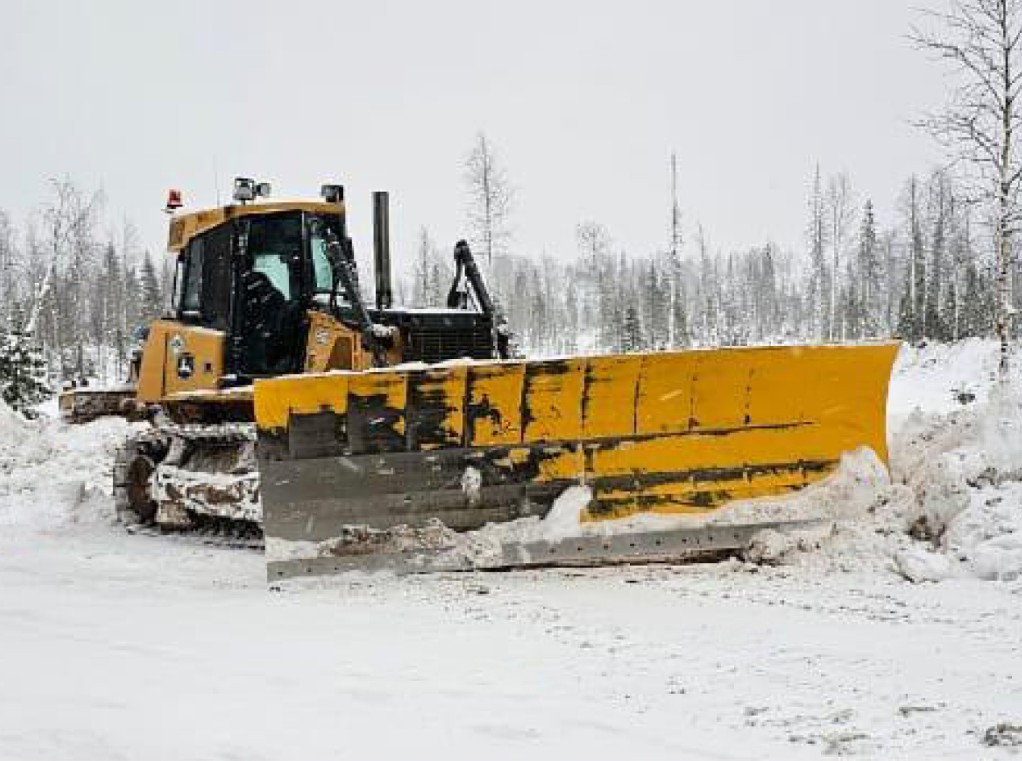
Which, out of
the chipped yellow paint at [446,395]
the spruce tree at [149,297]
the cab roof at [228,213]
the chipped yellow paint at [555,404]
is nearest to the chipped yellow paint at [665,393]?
the chipped yellow paint at [555,404]

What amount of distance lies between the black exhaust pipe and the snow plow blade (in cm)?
217

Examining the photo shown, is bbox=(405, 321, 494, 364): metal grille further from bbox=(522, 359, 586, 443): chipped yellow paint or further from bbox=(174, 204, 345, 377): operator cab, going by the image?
bbox=(522, 359, 586, 443): chipped yellow paint

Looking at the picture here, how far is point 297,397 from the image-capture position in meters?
5.73

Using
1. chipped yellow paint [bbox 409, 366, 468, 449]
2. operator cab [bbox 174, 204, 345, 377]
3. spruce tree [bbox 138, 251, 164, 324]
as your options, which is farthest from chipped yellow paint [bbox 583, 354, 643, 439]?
spruce tree [bbox 138, 251, 164, 324]

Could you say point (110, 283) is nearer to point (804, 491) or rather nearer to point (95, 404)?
point (95, 404)

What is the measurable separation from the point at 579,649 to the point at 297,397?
7.76 ft

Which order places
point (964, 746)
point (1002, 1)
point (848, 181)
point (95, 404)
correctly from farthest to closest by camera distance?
point (848, 181) → point (1002, 1) → point (95, 404) → point (964, 746)

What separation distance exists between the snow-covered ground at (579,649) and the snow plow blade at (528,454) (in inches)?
8.0

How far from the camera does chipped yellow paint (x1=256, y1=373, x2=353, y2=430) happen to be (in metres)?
5.73

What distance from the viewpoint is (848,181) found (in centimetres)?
5891

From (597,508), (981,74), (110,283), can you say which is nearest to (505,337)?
(597,508)

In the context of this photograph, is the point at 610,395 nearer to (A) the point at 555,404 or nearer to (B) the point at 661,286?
A: (A) the point at 555,404

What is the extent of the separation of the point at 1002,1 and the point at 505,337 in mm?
16864

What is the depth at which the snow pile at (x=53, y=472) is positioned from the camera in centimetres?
875
